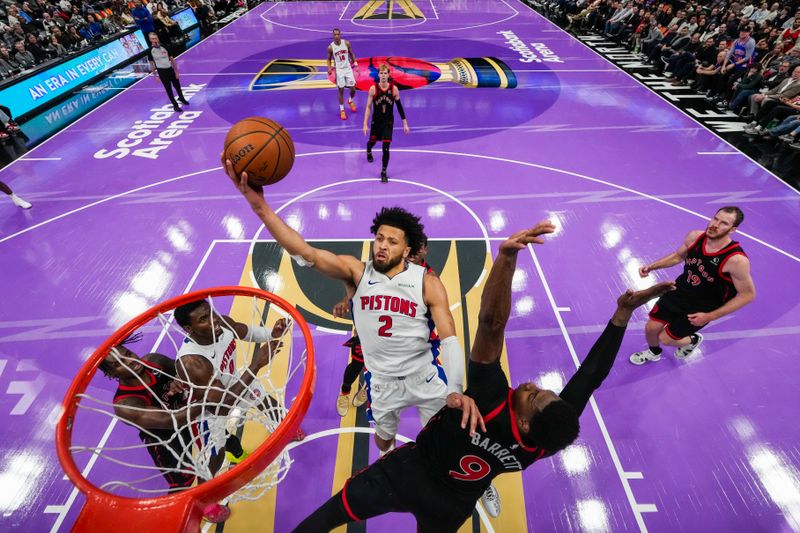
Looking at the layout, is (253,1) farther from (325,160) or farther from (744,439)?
(744,439)

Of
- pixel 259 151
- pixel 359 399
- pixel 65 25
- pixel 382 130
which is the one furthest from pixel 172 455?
pixel 65 25

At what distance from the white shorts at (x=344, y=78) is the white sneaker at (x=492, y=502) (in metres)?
8.92

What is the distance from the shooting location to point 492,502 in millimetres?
3324

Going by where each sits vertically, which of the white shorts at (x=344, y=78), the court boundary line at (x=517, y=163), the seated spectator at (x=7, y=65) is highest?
the white shorts at (x=344, y=78)

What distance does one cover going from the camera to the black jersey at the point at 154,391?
277 cm

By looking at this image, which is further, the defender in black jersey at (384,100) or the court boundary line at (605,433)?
the defender in black jersey at (384,100)

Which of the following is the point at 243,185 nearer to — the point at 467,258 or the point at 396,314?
the point at 396,314

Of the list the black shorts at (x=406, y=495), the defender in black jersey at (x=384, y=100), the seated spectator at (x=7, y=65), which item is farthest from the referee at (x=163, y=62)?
the black shorts at (x=406, y=495)

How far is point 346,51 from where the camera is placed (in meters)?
9.45

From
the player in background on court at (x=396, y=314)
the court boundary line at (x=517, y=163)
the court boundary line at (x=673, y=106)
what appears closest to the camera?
the player in background on court at (x=396, y=314)

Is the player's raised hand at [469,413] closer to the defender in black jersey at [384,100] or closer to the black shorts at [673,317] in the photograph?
the black shorts at [673,317]

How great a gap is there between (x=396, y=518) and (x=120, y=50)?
663 inches

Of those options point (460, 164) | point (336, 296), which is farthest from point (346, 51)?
point (336, 296)

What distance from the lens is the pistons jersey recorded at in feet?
9.86
